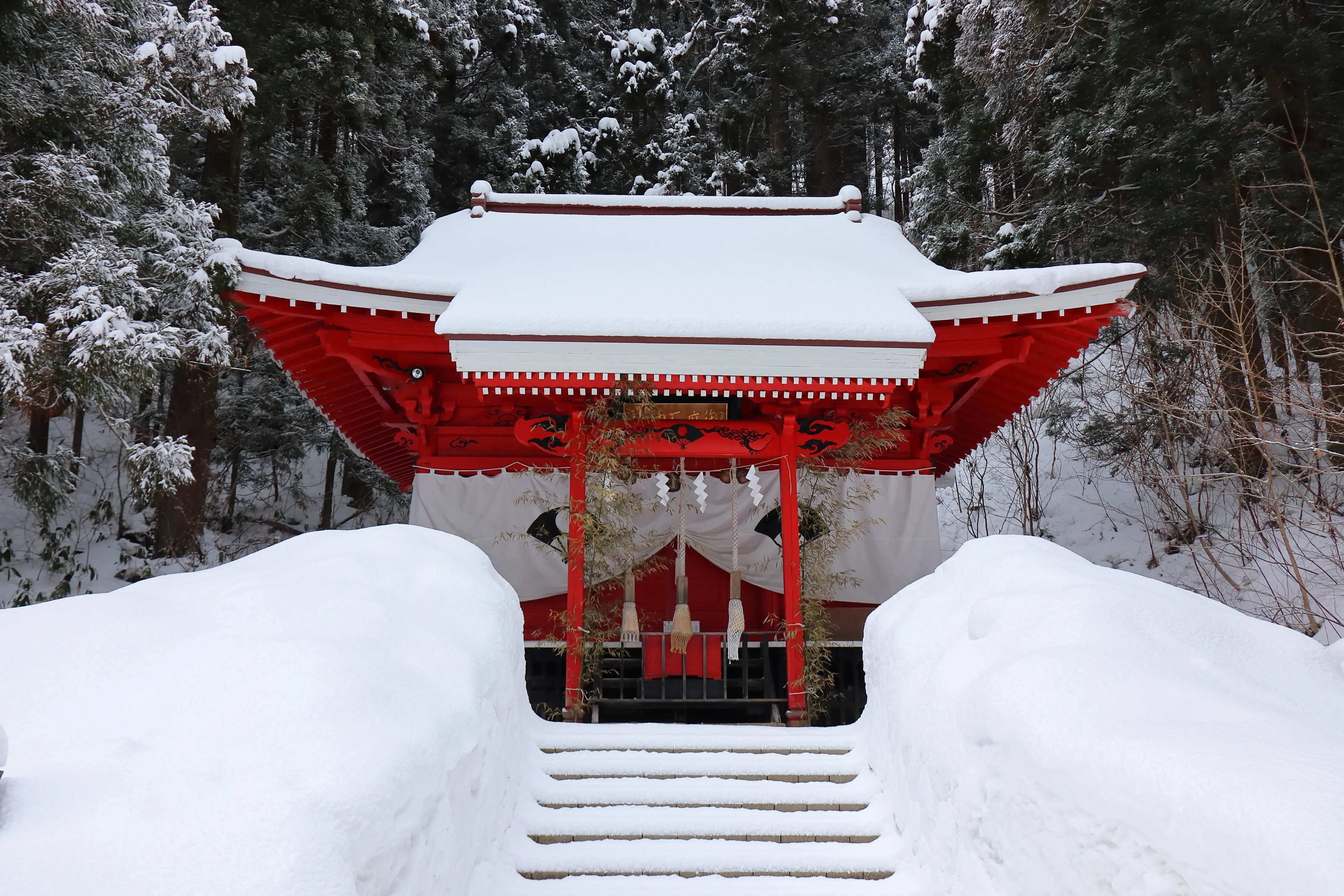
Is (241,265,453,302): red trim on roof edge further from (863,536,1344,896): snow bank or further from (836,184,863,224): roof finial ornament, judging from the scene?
(836,184,863,224): roof finial ornament

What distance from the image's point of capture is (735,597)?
6.03m

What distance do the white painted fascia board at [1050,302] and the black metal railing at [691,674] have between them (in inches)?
102

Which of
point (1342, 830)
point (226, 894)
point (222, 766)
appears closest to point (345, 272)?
point (222, 766)

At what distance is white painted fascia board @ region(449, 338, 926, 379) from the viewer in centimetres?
518

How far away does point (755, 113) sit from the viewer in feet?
56.7

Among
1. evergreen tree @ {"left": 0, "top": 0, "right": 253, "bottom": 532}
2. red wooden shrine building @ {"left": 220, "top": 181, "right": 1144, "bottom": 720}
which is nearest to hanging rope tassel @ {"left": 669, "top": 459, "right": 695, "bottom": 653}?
red wooden shrine building @ {"left": 220, "top": 181, "right": 1144, "bottom": 720}

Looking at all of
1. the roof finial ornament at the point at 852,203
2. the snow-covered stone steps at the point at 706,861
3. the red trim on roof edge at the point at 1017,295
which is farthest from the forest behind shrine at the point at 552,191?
the snow-covered stone steps at the point at 706,861

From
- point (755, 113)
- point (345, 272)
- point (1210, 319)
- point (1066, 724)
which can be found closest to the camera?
point (1066, 724)

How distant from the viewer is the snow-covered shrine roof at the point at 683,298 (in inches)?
206

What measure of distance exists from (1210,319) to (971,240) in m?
2.73

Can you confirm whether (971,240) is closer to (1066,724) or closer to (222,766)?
(1066,724)

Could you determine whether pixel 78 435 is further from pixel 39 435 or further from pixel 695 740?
pixel 695 740

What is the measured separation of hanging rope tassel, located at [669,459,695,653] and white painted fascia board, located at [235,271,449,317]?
6.98 feet

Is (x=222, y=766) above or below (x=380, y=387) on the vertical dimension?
below
